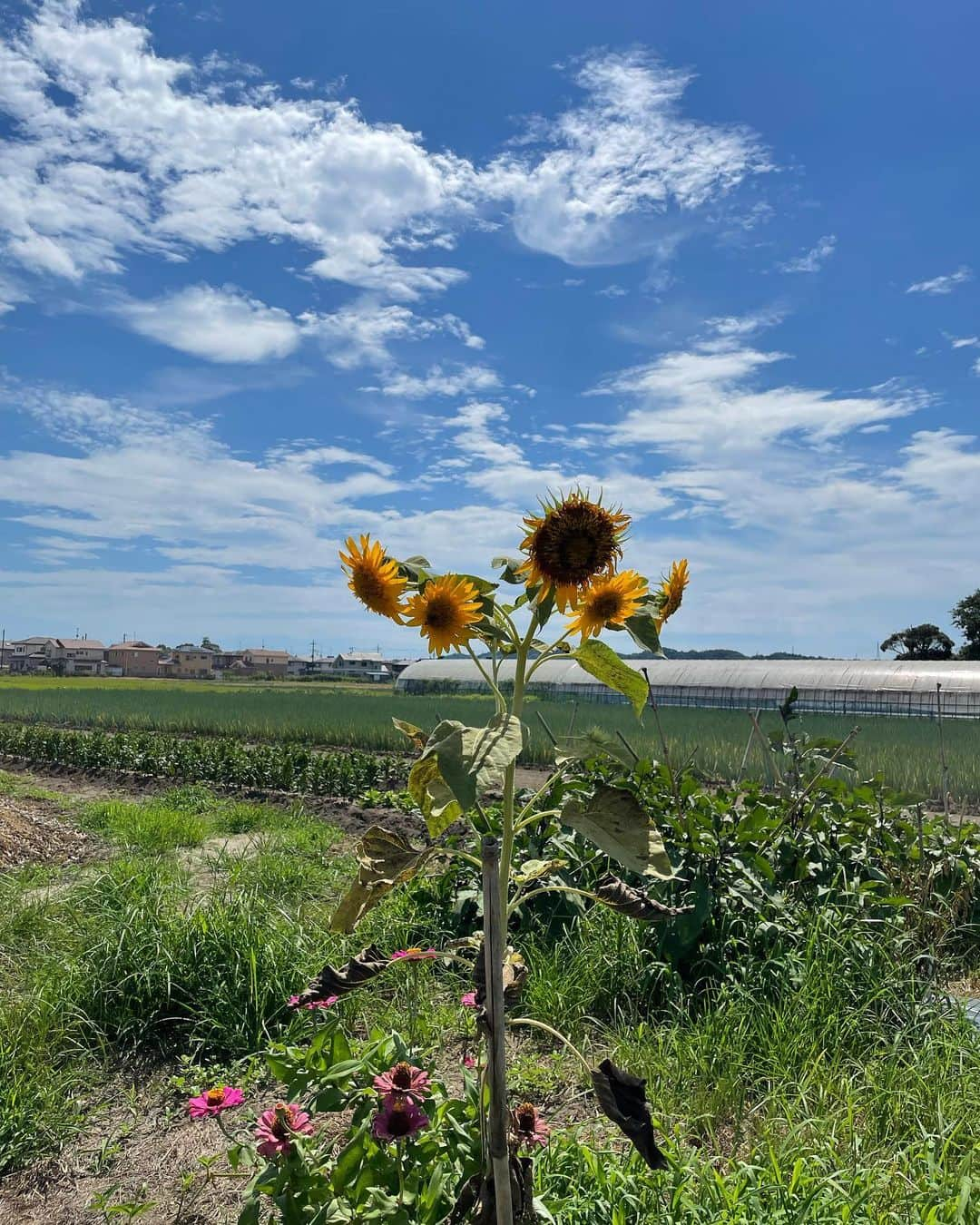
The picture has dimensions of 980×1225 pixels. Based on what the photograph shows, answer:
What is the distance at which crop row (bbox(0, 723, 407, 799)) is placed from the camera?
1088cm

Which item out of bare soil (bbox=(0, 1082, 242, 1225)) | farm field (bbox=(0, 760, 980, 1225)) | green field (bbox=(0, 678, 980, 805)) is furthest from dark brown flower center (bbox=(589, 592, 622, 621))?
green field (bbox=(0, 678, 980, 805))

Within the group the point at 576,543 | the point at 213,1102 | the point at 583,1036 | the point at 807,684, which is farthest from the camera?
the point at 807,684

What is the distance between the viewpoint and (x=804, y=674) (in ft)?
95.6

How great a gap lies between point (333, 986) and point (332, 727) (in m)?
17.6

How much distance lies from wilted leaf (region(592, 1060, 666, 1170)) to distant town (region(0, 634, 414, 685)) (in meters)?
79.9

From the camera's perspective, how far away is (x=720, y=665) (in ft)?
105

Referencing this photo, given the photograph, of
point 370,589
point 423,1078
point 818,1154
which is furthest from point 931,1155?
point 370,589

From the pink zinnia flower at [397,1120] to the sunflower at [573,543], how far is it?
3.43 feet

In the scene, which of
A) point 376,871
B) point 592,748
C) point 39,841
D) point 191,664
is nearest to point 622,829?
point 592,748

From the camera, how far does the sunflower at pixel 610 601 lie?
4.58 feet

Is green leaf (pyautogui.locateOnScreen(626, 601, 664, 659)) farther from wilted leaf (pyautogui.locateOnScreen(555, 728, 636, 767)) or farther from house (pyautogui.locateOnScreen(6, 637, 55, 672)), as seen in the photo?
house (pyautogui.locateOnScreen(6, 637, 55, 672))

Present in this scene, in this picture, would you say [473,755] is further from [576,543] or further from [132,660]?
[132,660]

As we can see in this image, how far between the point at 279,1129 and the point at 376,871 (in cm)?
70

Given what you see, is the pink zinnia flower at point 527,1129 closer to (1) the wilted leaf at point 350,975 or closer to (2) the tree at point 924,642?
(1) the wilted leaf at point 350,975
